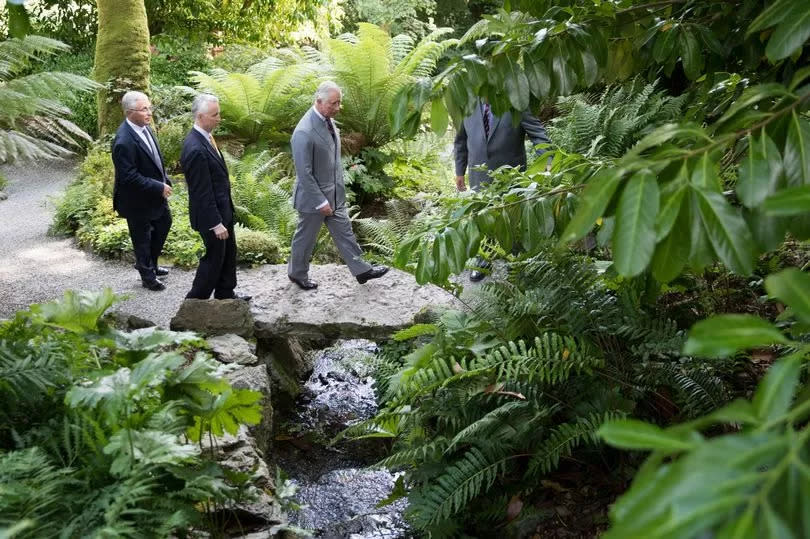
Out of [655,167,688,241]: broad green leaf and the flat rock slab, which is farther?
the flat rock slab

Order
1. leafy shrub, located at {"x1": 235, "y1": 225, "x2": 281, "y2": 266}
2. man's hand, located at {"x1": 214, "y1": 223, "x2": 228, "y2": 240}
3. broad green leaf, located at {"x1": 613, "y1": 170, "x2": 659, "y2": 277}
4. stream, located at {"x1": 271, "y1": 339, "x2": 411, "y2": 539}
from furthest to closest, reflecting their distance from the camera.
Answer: leafy shrub, located at {"x1": 235, "y1": 225, "x2": 281, "y2": 266} < man's hand, located at {"x1": 214, "y1": 223, "x2": 228, "y2": 240} < stream, located at {"x1": 271, "y1": 339, "x2": 411, "y2": 539} < broad green leaf, located at {"x1": 613, "y1": 170, "x2": 659, "y2": 277}

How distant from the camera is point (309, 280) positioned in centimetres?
699

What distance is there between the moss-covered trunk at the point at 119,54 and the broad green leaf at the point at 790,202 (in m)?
9.94

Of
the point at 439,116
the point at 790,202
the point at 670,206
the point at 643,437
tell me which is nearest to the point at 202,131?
the point at 439,116

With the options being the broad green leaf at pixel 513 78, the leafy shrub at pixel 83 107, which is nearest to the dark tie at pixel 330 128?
the broad green leaf at pixel 513 78

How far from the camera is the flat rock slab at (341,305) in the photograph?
624 centimetres

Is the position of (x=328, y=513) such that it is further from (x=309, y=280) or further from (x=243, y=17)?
(x=243, y=17)

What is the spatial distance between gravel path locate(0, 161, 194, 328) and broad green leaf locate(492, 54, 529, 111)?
14.2 feet

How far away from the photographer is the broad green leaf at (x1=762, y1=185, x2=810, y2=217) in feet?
3.73

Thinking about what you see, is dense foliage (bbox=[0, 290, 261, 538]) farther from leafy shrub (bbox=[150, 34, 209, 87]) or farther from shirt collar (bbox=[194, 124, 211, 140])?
leafy shrub (bbox=[150, 34, 209, 87])

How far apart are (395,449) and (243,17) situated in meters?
11.1

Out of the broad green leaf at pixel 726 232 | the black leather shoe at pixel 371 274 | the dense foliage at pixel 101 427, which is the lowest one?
the black leather shoe at pixel 371 274

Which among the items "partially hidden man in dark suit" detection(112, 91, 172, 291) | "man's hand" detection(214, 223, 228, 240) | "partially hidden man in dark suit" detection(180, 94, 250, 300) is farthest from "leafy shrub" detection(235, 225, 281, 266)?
"man's hand" detection(214, 223, 228, 240)

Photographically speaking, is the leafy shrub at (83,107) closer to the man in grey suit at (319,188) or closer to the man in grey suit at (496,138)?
the man in grey suit at (319,188)
